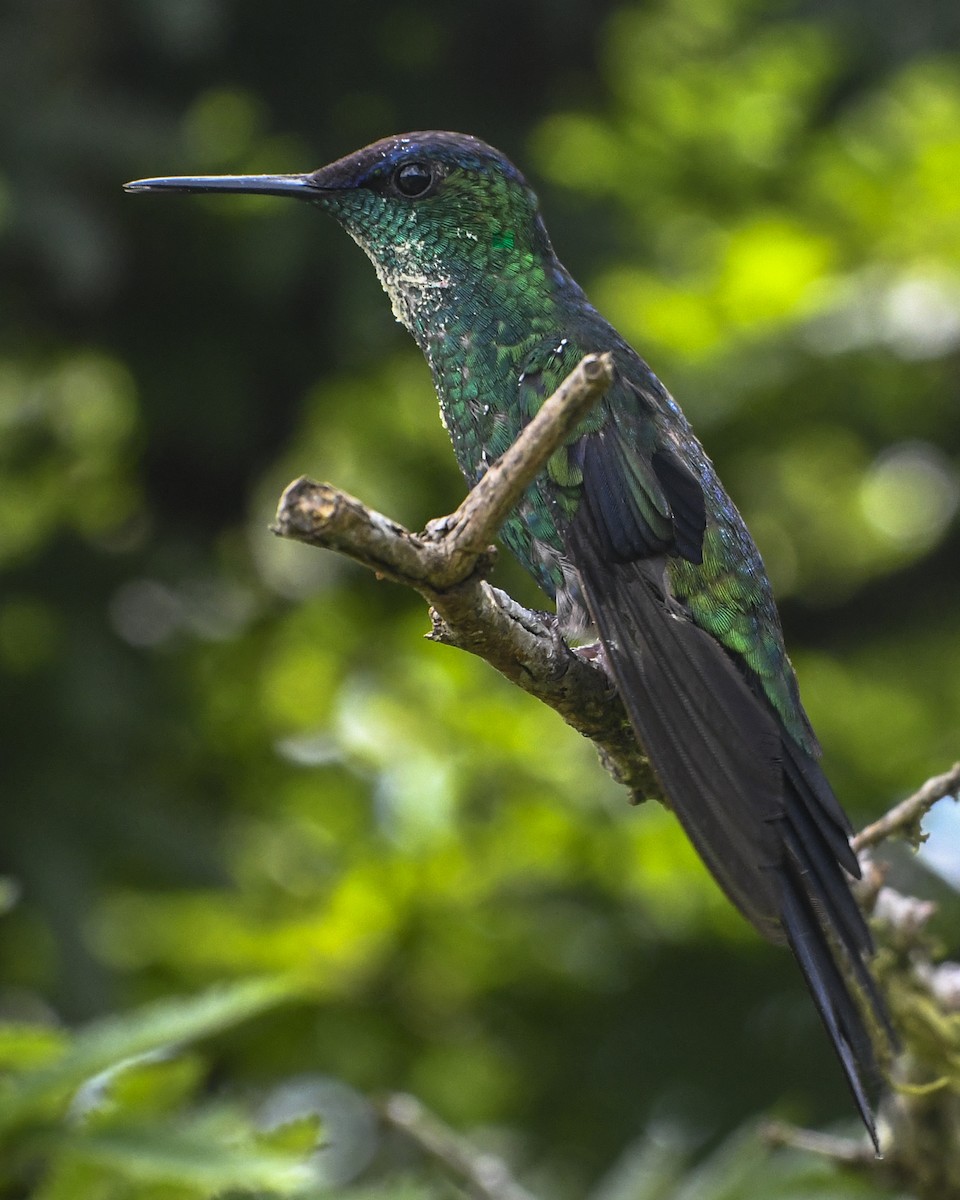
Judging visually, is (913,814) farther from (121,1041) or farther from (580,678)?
(121,1041)

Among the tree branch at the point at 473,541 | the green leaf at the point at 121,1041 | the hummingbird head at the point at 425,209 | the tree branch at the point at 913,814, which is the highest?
the hummingbird head at the point at 425,209

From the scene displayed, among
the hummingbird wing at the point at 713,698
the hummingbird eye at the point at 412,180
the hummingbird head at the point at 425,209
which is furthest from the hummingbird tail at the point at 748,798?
the hummingbird eye at the point at 412,180

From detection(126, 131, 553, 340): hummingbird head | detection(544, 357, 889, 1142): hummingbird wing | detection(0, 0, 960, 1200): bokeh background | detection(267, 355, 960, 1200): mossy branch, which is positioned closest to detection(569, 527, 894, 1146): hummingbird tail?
detection(544, 357, 889, 1142): hummingbird wing

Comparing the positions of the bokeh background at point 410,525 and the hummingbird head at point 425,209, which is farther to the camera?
the bokeh background at point 410,525

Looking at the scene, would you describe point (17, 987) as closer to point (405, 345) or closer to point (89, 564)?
point (89, 564)

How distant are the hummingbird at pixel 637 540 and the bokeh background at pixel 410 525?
1702mm

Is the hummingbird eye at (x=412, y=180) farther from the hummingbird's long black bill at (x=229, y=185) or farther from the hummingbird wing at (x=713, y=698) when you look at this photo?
the hummingbird wing at (x=713, y=698)

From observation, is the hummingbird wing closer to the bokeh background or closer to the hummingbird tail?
the hummingbird tail

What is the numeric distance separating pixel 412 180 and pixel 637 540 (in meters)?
1.19

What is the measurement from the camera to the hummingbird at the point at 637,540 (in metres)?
2.83

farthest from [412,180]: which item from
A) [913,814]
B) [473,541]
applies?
[913,814]

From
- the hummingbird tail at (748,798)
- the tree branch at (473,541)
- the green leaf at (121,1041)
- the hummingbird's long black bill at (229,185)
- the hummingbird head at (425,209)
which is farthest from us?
the hummingbird head at (425,209)

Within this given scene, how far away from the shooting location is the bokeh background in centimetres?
542

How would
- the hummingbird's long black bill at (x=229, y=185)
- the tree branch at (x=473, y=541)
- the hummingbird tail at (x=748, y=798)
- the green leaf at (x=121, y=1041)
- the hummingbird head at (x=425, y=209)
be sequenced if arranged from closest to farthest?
the tree branch at (x=473, y=541) < the hummingbird tail at (x=748, y=798) < the green leaf at (x=121, y=1041) < the hummingbird's long black bill at (x=229, y=185) < the hummingbird head at (x=425, y=209)
